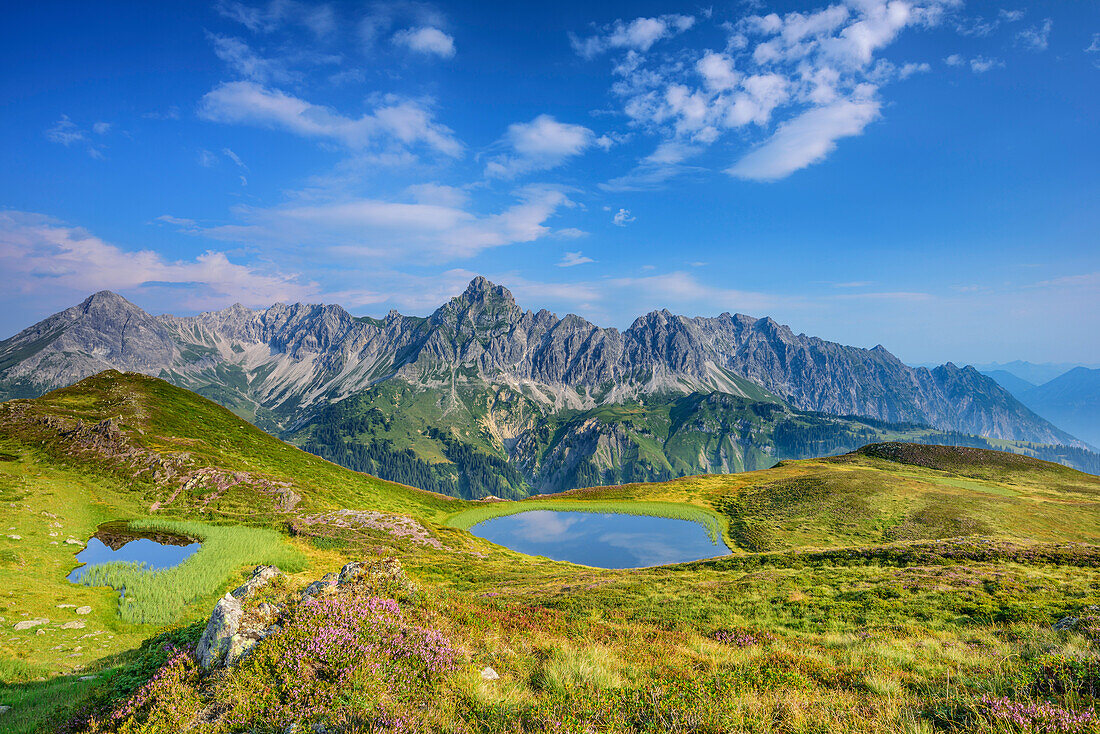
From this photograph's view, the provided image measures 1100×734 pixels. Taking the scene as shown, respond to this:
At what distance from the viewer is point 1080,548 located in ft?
103

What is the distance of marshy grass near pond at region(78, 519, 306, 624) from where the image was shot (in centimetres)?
2183

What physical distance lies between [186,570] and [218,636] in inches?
948

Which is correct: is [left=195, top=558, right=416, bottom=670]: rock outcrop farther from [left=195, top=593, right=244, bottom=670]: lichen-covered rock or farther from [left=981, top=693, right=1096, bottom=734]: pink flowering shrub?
[left=981, top=693, right=1096, bottom=734]: pink flowering shrub

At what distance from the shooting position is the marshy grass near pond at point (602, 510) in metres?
69.6

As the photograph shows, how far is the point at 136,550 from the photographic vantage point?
3039cm

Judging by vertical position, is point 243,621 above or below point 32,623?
above

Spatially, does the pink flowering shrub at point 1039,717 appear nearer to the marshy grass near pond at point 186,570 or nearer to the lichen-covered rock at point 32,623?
the marshy grass near pond at point 186,570

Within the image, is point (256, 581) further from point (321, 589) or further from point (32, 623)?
point (32, 623)

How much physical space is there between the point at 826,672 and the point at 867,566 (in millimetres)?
28548

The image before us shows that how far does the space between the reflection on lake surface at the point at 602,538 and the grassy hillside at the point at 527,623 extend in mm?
7482

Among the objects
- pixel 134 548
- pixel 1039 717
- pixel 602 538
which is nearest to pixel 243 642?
pixel 1039 717

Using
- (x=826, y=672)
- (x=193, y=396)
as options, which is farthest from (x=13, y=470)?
(x=826, y=672)

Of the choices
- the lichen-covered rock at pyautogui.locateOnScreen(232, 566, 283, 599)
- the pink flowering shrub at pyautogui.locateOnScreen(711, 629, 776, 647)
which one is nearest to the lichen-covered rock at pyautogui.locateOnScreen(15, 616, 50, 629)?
the lichen-covered rock at pyautogui.locateOnScreen(232, 566, 283, 599)

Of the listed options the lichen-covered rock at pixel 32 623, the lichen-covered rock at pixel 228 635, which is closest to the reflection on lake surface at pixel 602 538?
the lichen-covered rock at pixel 32 623
